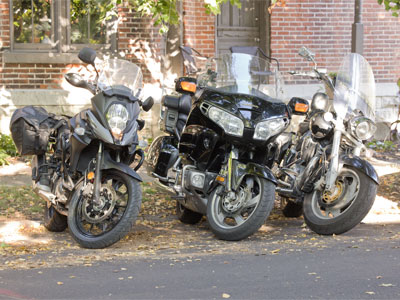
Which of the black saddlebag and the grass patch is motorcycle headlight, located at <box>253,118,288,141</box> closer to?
the black saddlebag

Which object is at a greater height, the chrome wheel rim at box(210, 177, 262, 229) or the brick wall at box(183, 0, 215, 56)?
the brick wall at box(183, 0, 215, 56)

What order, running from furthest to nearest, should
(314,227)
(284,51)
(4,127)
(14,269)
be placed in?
(284,51) < (4,127) < (314,227) < (14,269)

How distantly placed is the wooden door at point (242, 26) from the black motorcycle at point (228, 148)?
6.11 meters

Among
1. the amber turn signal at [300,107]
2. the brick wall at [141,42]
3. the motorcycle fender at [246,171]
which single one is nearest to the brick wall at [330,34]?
the brick wall at [141,42]

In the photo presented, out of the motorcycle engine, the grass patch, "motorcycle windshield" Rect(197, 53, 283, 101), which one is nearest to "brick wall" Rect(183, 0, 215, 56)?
the grass patch

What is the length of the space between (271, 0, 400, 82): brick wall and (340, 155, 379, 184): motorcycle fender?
6.56m

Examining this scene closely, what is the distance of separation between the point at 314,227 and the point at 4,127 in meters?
6.46

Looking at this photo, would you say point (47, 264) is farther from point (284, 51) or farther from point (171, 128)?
point (284, 51)

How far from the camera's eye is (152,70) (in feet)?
39.7

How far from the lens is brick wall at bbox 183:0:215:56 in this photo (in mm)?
12406

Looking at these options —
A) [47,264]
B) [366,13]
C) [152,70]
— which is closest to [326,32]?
[366,13]

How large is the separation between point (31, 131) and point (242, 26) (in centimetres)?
737

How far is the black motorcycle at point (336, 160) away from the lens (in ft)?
21.2

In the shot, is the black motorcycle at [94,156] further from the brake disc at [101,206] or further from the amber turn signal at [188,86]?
the amber turn signal at [188,86]
